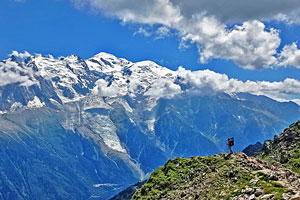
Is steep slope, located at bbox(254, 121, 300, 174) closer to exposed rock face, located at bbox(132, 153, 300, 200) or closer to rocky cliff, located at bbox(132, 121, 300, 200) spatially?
rocky cliff, located at bbox(132, 121, 300, 200)

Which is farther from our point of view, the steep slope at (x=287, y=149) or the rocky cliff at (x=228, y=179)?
the steep slope at (x=287, y=149)

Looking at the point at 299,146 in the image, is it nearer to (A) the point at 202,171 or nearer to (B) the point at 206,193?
(A) the point at 202,171

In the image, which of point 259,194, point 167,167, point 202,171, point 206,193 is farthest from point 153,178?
point 259,194

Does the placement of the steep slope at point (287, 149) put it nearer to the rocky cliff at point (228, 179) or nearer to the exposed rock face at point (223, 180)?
the rocky cliff at point (228, 179)

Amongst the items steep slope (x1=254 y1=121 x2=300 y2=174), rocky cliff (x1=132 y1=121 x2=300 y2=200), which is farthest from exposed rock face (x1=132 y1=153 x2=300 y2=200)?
steep slope (x1=254 y1=121 x2=300 y2=174)

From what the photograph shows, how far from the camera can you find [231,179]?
2660 inches

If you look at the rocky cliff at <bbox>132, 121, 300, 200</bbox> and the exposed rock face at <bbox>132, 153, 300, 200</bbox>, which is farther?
the rocky cliff at <bbox>132, 121, 300, 200</bbox>

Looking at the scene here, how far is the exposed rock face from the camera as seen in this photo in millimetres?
52537

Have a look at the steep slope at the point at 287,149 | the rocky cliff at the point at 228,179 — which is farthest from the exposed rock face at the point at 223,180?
the steep slope at the point at 287,149

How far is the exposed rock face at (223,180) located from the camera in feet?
172

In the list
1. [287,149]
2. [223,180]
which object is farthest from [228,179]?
[287,149]

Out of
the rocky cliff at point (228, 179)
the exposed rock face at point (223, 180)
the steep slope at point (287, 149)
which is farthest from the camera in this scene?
the steep slope at point (287, 149)

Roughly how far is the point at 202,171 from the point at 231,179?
19291 millimetres

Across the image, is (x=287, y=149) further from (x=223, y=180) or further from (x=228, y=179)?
(x=223, y=180)
